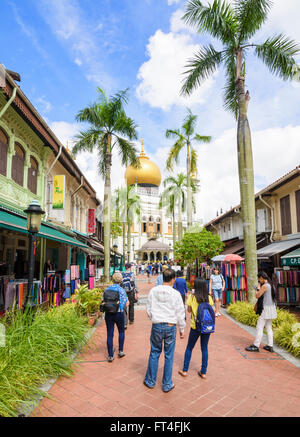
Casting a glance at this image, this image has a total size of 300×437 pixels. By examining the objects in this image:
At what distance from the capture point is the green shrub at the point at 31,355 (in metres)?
3.47

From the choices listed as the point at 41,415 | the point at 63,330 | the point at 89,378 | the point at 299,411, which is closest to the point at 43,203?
the point at 63,330

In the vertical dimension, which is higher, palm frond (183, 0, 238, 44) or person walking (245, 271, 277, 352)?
palm frond (183, 0, 238, 44)

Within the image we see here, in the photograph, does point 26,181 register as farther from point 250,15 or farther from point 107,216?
point 250,15

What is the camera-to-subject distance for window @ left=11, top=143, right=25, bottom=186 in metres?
9.99

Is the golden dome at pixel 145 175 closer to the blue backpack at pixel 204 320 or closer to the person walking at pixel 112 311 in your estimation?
the person walking at pixel 112 311

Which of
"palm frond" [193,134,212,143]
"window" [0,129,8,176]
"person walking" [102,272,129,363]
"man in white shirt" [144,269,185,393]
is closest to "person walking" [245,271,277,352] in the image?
"man in white shirt" [144,269,185,393]

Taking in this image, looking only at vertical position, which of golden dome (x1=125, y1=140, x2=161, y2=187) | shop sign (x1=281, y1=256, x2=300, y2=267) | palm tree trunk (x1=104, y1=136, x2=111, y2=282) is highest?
golden dome (x1=125, y1=140, x2=161, y2=187)

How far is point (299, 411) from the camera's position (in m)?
3.49

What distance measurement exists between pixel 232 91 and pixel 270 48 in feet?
7.34

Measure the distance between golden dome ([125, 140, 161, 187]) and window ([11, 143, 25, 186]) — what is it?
42685mm

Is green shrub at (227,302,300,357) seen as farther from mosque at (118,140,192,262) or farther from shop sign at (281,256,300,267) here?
mosque at (118,140,192,262)

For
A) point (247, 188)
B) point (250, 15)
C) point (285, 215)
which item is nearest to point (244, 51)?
point (250, 15)
